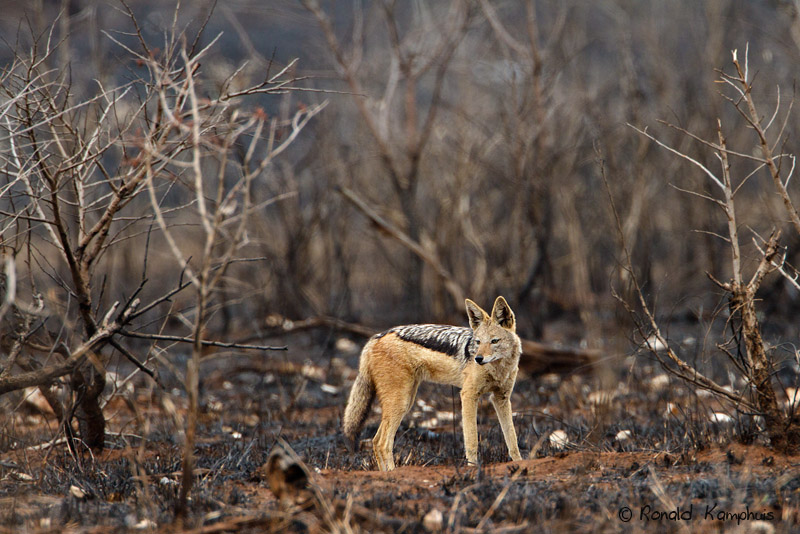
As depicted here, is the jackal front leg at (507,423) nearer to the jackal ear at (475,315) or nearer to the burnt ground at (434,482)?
the burnt ground at (434,482)

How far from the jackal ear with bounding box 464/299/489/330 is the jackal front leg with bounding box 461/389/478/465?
0.54 metres

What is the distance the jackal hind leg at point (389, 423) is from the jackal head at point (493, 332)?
2.32ft

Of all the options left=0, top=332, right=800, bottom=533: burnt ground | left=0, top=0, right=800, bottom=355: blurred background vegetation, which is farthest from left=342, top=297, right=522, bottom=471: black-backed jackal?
left=0, top=0, right=800, bottom=355: blurred background vegetation

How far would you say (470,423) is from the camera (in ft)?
19.5

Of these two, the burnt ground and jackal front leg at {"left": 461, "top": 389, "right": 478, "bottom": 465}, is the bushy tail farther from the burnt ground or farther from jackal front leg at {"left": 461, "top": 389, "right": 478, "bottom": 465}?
jackal front leg at {"left": 461, "top": 389, "right": 478, "bottom": 465}

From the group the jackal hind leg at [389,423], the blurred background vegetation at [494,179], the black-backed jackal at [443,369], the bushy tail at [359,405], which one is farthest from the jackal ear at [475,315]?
the blurred background vegetation at [494,179]

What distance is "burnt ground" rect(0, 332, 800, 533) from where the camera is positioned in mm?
4305

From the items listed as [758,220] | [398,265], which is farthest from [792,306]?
[398,265]

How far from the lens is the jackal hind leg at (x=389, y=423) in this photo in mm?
5965

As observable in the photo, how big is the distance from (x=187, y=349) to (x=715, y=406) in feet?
32.9

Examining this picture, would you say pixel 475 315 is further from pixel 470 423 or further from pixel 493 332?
pixel 470 423

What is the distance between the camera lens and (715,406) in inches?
354

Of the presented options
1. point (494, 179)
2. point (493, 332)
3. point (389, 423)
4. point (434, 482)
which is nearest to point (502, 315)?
point (493, 332)

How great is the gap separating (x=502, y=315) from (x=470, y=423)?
0.89 meters
